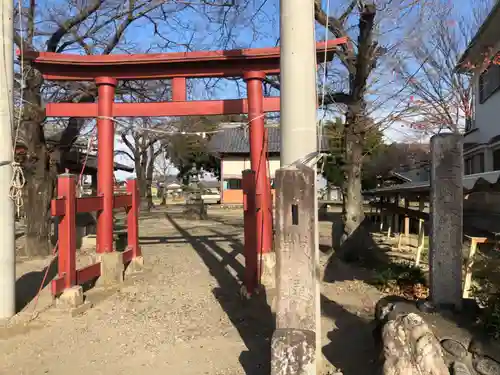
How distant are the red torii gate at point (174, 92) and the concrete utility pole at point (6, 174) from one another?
2089 mm

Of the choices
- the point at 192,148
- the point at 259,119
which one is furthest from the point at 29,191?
the point at 192,148

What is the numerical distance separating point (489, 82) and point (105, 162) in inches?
470

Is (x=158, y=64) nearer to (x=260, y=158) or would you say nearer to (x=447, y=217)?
(x=260, y=158)

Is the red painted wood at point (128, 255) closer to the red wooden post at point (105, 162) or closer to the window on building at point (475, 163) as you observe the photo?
the red wooden post at point (105, 162)

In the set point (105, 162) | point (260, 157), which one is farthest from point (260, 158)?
point (105, 162)

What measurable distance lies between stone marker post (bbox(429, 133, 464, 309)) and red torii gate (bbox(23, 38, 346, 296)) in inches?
145

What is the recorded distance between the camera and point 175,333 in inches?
227

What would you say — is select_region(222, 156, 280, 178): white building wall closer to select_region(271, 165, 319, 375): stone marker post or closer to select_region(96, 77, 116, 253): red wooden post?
select_region(96, 77, 116, 253): red wooden post

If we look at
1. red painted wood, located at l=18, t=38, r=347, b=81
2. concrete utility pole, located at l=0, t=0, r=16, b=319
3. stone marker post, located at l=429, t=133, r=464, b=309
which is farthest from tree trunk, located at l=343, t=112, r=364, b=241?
concrete utility pole, located at l=0, t=0, r=16, b=319

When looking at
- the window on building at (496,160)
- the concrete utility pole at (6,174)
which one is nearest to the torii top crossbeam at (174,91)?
the concrete utility pole at (6,174)

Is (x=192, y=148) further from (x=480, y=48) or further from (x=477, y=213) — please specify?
(x=477, y=213)

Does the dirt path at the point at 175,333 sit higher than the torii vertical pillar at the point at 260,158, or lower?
lower

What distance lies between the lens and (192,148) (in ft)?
151

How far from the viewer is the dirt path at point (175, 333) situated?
4715 mm
